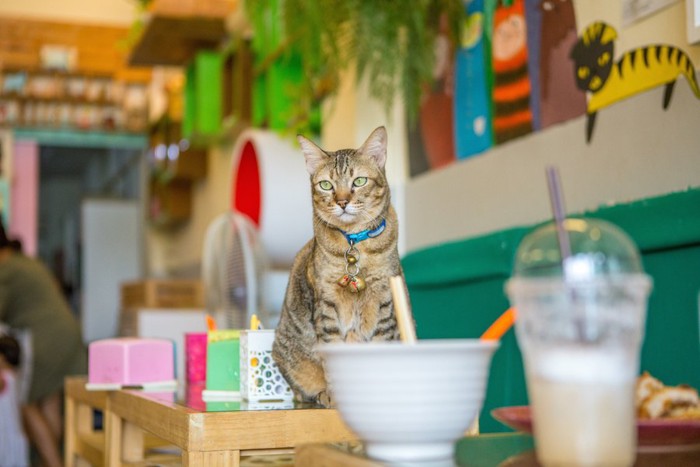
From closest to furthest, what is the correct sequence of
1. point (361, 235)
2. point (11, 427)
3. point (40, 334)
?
point (361, 235)
point (40, 334)
point (11, 427)

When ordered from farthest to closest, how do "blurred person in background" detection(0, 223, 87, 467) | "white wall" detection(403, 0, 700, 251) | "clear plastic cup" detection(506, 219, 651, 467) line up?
"blurred person in background" detection(0, 223, 87, 467)
"white wall" detection(403, 0, 700, 251)
"clear plastic cup" detection(506, 219, 651, 467)

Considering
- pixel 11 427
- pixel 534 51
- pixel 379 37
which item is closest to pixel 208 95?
pixel 11 427

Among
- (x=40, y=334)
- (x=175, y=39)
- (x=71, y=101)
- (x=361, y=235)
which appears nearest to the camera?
(x=361, y=235)

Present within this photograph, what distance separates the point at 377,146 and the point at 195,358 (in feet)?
2.44

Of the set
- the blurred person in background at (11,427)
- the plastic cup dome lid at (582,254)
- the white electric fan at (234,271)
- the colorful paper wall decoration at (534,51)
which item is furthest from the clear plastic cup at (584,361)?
the blurred person in background at (11,427)

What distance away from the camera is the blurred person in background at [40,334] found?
3.88m

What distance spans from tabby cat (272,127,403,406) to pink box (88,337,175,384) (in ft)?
1.75

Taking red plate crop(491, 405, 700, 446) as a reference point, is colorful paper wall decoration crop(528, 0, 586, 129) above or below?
above

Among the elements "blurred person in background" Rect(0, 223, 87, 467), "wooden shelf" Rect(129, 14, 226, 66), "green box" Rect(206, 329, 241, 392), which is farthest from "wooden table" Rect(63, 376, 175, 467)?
"wooden shelf" Rect(129, 14, 226, 66)

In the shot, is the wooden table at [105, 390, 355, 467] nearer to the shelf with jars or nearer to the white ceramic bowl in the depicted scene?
the white ceramic bowl

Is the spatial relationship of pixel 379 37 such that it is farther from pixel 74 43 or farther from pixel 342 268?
pixel 74 43

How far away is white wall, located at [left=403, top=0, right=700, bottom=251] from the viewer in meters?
1.54

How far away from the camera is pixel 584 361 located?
0.57 m

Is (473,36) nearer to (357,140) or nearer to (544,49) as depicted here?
(544,49)
